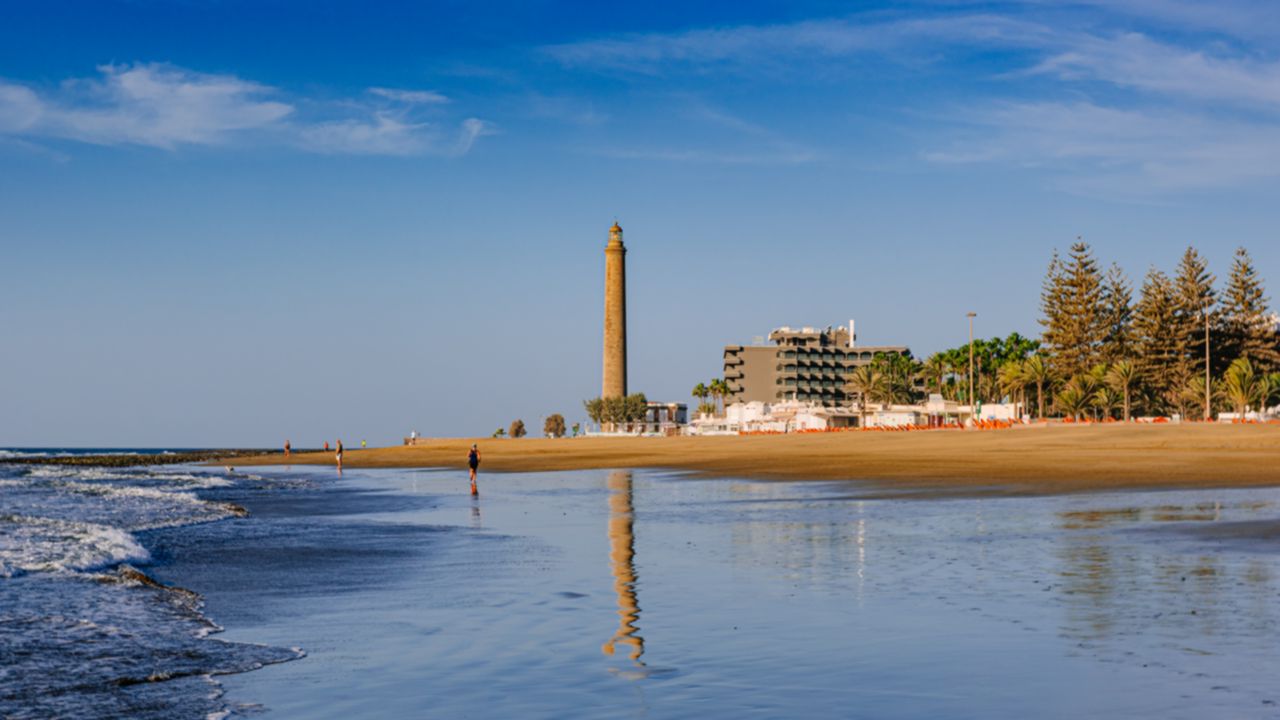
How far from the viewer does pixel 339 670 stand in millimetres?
10125

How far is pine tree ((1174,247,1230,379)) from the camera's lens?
4594 inches

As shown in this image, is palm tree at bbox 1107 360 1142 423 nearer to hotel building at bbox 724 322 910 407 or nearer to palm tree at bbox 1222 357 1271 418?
palm tree at bbox 1222 357 1271 418

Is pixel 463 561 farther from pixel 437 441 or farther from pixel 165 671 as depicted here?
pixel 437 441

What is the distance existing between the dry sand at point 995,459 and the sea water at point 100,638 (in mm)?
21049

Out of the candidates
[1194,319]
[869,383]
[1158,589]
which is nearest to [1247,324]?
[1194,319]

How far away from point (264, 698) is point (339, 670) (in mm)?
999

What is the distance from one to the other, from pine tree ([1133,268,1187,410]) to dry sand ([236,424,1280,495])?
1989 inches

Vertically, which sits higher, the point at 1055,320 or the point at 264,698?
the point at 1055,320

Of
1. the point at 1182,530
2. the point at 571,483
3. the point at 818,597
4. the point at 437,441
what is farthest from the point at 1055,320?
the point at 818,597

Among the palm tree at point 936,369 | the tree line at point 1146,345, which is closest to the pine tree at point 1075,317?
the tree line at point 1146,345

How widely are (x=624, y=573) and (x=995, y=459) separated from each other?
1460 inches

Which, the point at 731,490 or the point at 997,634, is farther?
the point at 731,490

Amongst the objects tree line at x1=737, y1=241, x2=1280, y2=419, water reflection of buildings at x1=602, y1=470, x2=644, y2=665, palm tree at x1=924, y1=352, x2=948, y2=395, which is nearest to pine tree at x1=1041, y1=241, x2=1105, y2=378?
tree line at x1=737, y1=241, x2=1280, y2=419

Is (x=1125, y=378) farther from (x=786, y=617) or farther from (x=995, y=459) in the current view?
(x=786, y=617)
